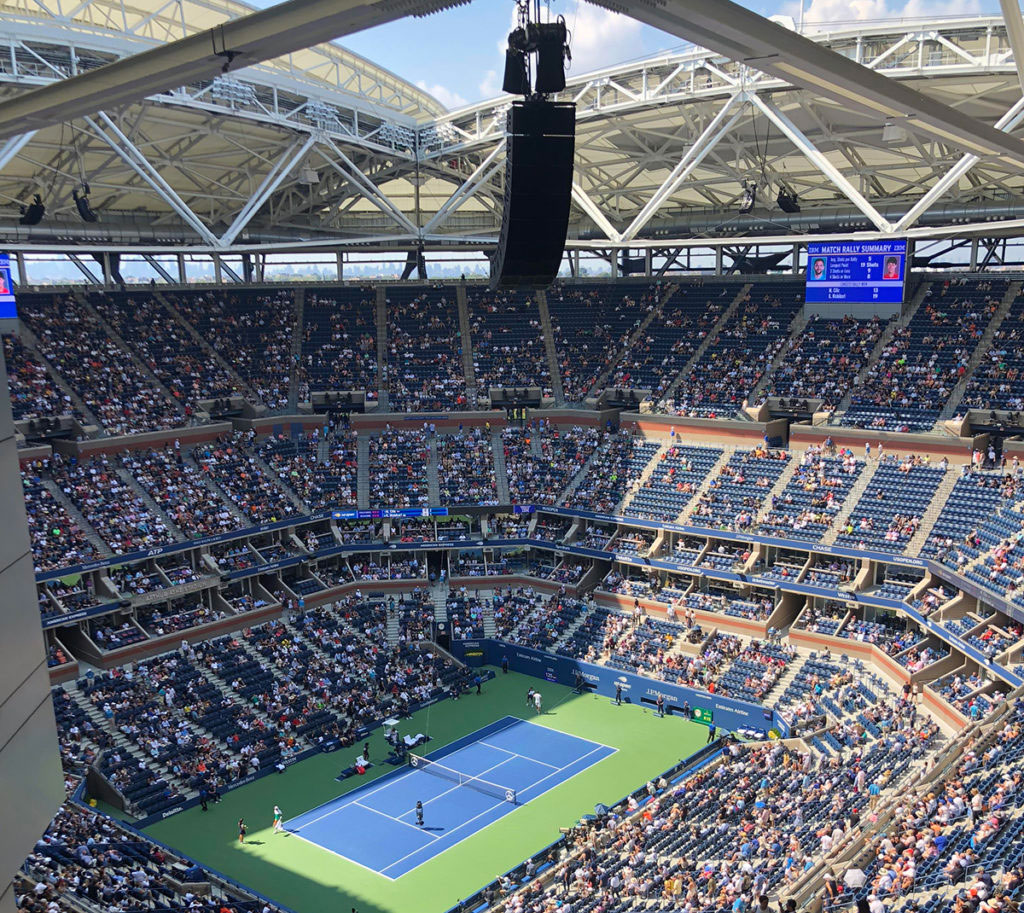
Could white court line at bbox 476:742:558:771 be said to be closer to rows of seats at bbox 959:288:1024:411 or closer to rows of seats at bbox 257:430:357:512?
rows of seats at bbox 257:430:357:512

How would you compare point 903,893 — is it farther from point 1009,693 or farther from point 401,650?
point 401,650

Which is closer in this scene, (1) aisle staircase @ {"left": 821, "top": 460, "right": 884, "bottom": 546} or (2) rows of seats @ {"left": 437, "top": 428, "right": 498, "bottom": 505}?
(1) aisle staircase @ {"left": 821, "top": 460, "right": 884, "bottom": 546}

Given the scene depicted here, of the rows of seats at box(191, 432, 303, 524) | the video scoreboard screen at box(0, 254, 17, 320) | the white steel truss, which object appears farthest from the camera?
the rows of seats at box(191, 432, 303, 524)

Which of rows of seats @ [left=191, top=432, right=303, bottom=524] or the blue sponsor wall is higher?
rows of seats @ [left=191, top=432, right=303, bottom=524]

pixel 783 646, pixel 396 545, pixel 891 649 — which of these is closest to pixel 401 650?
pixel 396 545

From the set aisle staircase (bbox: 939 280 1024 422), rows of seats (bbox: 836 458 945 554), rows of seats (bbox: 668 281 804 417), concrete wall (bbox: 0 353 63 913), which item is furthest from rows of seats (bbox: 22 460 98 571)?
aisle staircase (bbox: 939 280 1024 422)

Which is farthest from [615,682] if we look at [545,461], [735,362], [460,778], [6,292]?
[6,292]

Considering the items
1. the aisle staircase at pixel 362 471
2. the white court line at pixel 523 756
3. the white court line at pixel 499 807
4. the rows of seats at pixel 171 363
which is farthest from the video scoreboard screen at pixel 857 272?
the rows of seats at pixel 171 363
